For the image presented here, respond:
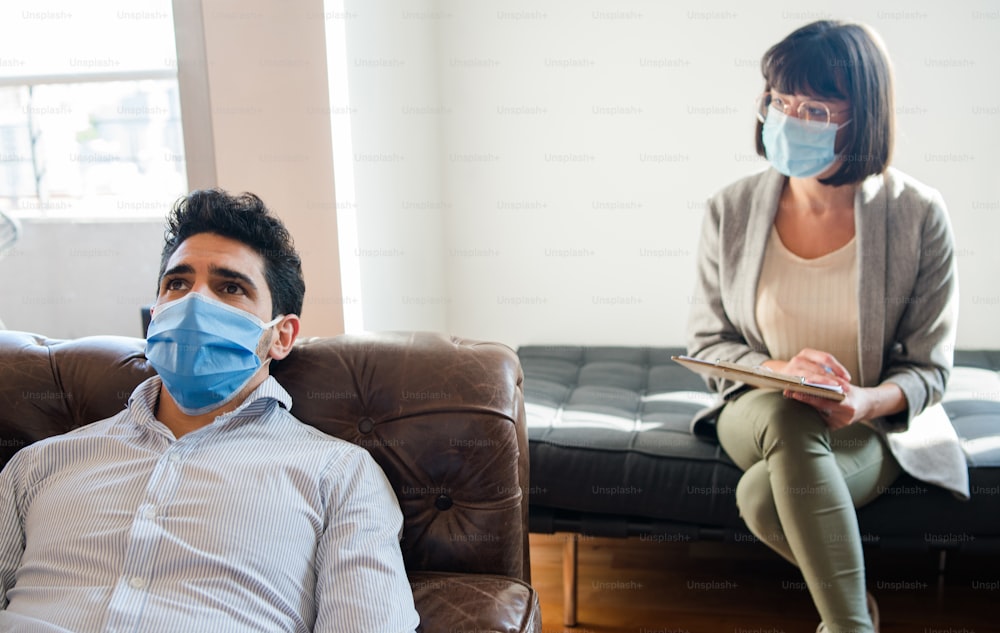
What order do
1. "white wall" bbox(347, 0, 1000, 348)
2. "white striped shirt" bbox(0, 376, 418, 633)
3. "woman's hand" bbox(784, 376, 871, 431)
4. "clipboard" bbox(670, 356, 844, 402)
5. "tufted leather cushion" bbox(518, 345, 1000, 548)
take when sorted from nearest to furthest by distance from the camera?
"white striped shirt" bbox(0, 376, 418, 633) < "clipboard" bbox(670, 356, 844, 402) < "woman's hand" bbox(784, 376, 871, 431) < "tufted leather cushion" bbox(518, 345, 1000, 548) < "white wall" bbox(347, 0, 1000, 348)

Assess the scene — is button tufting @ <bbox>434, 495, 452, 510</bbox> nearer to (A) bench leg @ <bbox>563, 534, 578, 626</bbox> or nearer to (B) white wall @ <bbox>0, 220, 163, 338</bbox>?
(A) bench leg @ <bbox>563, 534, 578, 626</bbox>

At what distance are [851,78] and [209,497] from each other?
4.73ft

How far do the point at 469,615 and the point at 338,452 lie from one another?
0.99 feet

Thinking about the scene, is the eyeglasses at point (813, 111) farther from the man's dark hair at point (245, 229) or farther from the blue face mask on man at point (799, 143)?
the man's dark hair at point (245, 229)

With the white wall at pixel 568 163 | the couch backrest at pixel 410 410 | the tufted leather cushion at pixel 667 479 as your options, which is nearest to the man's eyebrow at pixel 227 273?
the couch backrest at pixel 410 410

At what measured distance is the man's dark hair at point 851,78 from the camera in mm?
1717

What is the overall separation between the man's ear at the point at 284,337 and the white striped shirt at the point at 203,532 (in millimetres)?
75

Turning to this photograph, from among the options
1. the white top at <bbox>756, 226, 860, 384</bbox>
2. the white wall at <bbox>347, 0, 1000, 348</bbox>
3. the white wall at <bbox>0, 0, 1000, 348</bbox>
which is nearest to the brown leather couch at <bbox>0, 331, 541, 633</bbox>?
the white top at <bbox>756, 226, 860, 384</bbox>

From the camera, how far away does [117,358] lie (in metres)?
1.43

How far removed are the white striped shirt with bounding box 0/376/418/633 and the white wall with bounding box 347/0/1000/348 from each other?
1189mm

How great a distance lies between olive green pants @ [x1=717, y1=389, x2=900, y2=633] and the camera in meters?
1.56

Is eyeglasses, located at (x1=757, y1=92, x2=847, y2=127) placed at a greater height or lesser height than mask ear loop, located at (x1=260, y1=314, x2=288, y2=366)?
greater

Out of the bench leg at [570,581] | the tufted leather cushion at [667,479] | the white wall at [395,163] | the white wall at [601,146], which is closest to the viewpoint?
the tufted leather cushion at [667,479]

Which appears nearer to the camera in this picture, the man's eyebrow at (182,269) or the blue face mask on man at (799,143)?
the man's eyebrow at (182,269)
